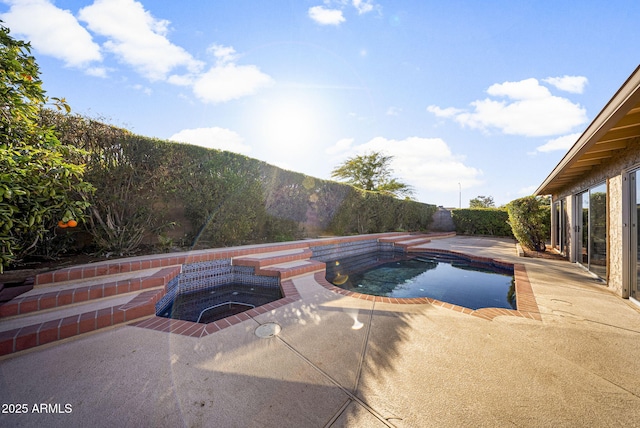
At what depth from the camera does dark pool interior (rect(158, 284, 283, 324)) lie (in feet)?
12.8

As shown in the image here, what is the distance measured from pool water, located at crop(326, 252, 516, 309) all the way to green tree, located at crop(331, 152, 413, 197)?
65.7 ft

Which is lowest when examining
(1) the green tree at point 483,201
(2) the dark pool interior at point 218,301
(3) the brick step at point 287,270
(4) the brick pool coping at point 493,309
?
(2) the dark pool interior at point 218,301

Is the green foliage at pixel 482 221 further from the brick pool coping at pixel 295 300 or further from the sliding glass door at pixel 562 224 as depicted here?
the brick pool coping at pixel 295 300

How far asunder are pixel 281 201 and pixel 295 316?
707 cm

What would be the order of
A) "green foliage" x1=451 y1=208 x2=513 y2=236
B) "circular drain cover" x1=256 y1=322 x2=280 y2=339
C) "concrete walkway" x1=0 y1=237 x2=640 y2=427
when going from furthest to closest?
"green foliage" x1=451 y1=208 x2=513 y2=236, "circular drain cover" x1=256 y1=322 x2=280 y2=339, "concrete walkway" x1=0 y1=237 x2=640 y2=427

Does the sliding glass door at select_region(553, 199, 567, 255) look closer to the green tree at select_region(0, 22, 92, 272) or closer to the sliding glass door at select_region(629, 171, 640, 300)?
the sliding glass door at select_region(629, 171, 640, 300)

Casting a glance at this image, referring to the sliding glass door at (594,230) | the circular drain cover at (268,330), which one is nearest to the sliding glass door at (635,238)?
the sliding glass door at (594,230)

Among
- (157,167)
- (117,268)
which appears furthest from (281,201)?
(117,268)

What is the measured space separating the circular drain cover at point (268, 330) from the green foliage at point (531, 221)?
1115 cm

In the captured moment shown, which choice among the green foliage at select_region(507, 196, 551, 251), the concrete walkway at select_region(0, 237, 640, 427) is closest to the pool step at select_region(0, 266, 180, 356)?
the concrete walkway at select_region(0, 237, 640, 427)

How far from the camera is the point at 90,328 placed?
2.72m

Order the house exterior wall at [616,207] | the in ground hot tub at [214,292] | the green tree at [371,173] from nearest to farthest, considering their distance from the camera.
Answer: the in ground hot tub at [214,292]
the house exterior wall at [616,207]
the green tree at [371,173]

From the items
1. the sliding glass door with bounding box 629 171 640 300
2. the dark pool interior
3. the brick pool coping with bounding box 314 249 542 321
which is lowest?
the dark pool interior

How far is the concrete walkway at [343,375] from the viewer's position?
1623 millimetres
